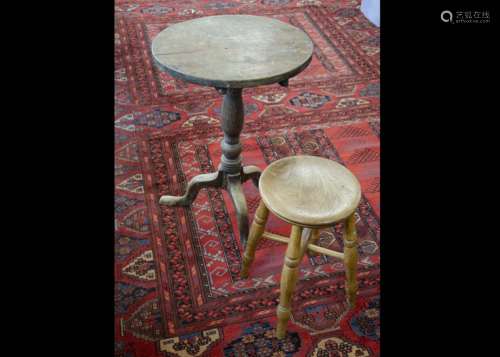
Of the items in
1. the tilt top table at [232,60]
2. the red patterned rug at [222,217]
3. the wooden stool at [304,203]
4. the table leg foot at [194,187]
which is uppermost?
the tilt top table at [232,60]

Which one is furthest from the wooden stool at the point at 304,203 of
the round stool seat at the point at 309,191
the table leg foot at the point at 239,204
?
the table leg foot at the point at 239,204

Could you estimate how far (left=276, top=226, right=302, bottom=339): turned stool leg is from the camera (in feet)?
6.24

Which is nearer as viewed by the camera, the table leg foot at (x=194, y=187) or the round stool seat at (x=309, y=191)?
the round stool seat at (x=309, y=191)

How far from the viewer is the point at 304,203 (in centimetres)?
184

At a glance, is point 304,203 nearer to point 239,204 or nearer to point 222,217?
point 239,204

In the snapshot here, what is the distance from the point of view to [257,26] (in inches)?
92.5

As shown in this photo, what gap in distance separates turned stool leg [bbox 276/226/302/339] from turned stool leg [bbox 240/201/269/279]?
21cm

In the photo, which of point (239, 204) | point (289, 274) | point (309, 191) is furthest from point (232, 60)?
point (289, 274)

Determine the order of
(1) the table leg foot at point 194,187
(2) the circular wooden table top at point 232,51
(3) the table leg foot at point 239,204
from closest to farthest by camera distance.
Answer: (2) the circular wooden table top at point 232,51
(3) the table leg foot at point 239,204
(1) the table leg foot at point 194,187

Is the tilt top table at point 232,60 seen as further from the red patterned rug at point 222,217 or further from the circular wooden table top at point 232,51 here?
the red patterned rug at point 222,217

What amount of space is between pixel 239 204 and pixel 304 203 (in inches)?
26.5

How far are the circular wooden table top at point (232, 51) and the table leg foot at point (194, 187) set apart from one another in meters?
0.69

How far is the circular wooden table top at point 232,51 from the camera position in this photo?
76.7 inches

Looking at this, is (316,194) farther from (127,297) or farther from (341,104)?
(341,104)
